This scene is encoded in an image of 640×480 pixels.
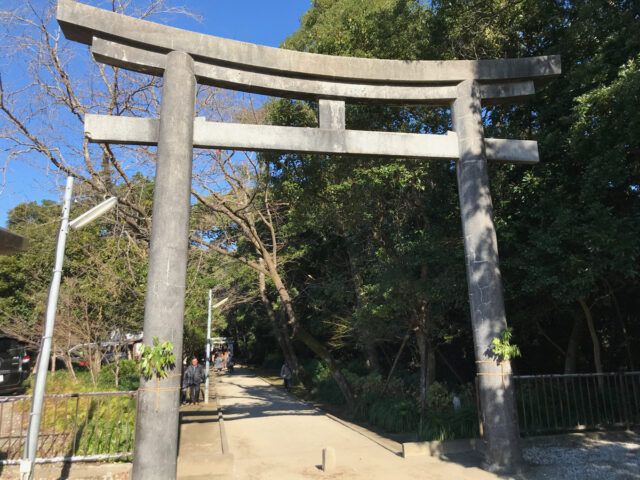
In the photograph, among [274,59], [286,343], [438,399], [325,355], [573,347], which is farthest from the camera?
[286,343]

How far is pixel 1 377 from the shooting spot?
1362 centimetres

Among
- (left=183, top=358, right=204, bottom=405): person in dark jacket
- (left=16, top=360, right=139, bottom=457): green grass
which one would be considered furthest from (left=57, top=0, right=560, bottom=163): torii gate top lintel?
(left=183, top=358, right=204, bottom=405): person in dark jacket

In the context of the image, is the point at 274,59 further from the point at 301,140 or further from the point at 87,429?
the point at 87,429

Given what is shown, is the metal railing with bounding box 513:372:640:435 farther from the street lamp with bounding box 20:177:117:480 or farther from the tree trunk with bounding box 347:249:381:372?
the street lamp with bounding box 20:177:117:480

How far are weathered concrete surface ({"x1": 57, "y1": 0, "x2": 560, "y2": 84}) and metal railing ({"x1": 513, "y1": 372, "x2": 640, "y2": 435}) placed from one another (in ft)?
20.0

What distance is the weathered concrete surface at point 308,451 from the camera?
277 inches

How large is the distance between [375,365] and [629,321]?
901cm

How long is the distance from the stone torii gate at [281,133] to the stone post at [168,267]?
0.6 inches

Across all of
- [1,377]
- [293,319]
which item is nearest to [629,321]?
[293,319]

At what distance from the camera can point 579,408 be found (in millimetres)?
9359

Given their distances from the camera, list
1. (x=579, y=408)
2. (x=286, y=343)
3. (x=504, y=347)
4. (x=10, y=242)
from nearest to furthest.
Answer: (x=10, y=242), (x=504, y=347), (x=579, y=408), (x=286, y=343)

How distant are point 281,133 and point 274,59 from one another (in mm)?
1386

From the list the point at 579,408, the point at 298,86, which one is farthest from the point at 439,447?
the point at 298,86

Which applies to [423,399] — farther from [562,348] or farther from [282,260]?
[282,260]
